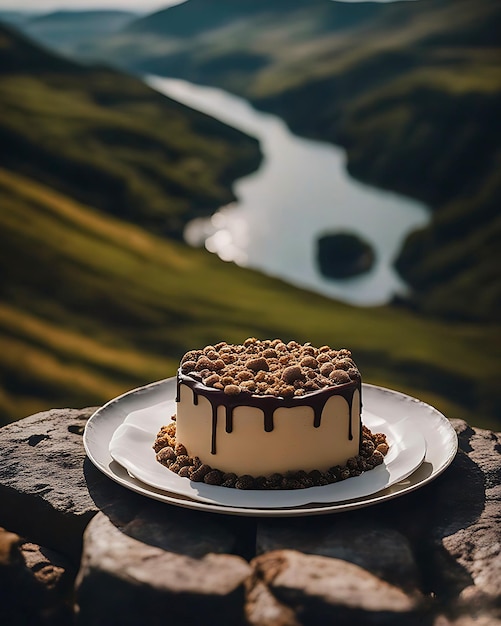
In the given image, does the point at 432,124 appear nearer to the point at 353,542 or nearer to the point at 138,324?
the point at 138,324

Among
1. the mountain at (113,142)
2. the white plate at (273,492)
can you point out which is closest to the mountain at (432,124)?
the mountain at (113,142)

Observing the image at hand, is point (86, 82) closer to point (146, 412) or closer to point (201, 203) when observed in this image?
point (201, 203)

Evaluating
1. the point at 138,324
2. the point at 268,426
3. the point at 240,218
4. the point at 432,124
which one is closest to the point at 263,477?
the point at 268,426

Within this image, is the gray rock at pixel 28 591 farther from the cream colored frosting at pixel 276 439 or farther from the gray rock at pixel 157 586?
the cream colored frosting at pixel 276 439

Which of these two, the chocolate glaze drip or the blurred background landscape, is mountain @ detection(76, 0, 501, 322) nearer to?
the blurred background landscape

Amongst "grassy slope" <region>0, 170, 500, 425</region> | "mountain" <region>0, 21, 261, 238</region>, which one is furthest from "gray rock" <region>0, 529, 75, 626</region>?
"mountain" <region>0, 21, 261, 238</region>

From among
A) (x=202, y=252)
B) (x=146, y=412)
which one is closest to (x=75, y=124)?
(x=202, y=252)
